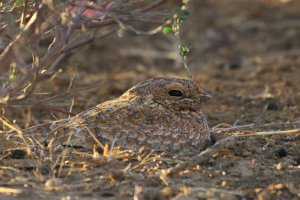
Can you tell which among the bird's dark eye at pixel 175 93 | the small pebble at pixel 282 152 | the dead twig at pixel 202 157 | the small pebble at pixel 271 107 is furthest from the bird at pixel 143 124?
the small pebble at pixel 271 107

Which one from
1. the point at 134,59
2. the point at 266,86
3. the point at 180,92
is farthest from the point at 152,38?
the point at 180,92

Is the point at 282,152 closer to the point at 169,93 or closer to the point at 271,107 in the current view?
the point at 169,93

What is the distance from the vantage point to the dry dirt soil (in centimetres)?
444

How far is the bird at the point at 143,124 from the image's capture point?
505cm

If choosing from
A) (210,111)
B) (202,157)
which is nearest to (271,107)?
(210,111)

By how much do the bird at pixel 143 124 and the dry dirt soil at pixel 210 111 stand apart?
0.12 m

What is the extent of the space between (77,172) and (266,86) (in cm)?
427

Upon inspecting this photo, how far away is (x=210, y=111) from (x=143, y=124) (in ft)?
7.59

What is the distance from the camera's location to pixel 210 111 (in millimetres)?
7348

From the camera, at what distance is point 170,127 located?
5.17 meters

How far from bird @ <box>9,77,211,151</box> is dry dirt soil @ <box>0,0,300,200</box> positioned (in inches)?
4.8

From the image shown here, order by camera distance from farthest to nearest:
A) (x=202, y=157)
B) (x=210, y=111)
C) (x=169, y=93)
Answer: (x=210, y=111), (x=169, y=93), (x=202, y=157)

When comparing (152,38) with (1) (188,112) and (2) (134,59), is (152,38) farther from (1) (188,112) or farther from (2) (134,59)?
(1) (188,112)

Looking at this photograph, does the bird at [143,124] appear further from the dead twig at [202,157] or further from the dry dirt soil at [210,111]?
the dead twig at [202,157]
